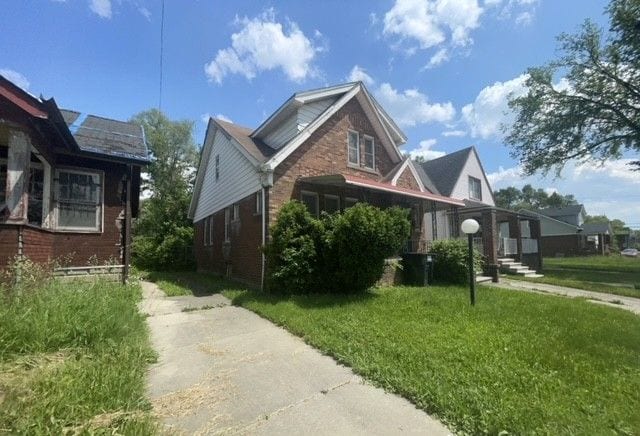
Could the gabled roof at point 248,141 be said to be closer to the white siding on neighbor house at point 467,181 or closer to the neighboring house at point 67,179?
the neighboring house at point 67,179

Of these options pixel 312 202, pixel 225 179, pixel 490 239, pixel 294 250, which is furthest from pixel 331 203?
pixel 490 239

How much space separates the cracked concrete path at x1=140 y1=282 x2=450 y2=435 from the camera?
3.12 m

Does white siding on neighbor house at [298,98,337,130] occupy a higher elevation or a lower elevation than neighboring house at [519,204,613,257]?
higher

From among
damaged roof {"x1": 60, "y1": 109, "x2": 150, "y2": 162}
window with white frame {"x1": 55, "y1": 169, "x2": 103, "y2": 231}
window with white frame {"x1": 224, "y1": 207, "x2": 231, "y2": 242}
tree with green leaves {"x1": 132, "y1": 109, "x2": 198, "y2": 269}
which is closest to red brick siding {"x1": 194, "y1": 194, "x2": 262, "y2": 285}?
window with white frame {"x1": 224, "y1": 207, "x2": 231, "y2": 242}

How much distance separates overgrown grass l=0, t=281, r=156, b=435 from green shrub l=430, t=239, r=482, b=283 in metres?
9.71

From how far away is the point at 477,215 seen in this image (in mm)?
19266

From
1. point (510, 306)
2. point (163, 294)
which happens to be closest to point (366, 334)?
point (510, 306)

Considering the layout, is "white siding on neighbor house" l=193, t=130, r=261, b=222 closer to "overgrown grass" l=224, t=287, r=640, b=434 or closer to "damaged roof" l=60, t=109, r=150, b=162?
"damaged roof" l=60, t=109, r=150, b=162

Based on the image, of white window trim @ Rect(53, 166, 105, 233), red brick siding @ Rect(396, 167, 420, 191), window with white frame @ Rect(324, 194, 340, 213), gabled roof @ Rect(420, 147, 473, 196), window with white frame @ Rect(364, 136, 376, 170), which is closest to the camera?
white window trim @ Rect(53, 166, 105, 233)

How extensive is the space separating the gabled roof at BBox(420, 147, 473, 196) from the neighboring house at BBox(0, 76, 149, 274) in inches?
722

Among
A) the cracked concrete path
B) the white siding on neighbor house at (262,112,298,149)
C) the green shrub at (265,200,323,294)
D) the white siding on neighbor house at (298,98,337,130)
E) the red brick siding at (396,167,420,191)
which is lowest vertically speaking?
the cracked concrete path

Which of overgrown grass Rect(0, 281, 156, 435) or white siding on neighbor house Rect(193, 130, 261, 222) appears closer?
overgrown grass Rect(0, 281, 156, 435)

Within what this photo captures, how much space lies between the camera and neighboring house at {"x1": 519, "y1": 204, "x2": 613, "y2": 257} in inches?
1597

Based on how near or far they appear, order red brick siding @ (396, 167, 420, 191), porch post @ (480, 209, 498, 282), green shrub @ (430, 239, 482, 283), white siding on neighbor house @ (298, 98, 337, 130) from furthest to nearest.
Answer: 1. porch post @ (480, 209, 498, 282)
2. red brick siding @ (396, 167, 420, 191)
3. white siding on neighbor house @ (298, 98, 337, 130)
4. green shrub @ (430, 239, 482, 283)
